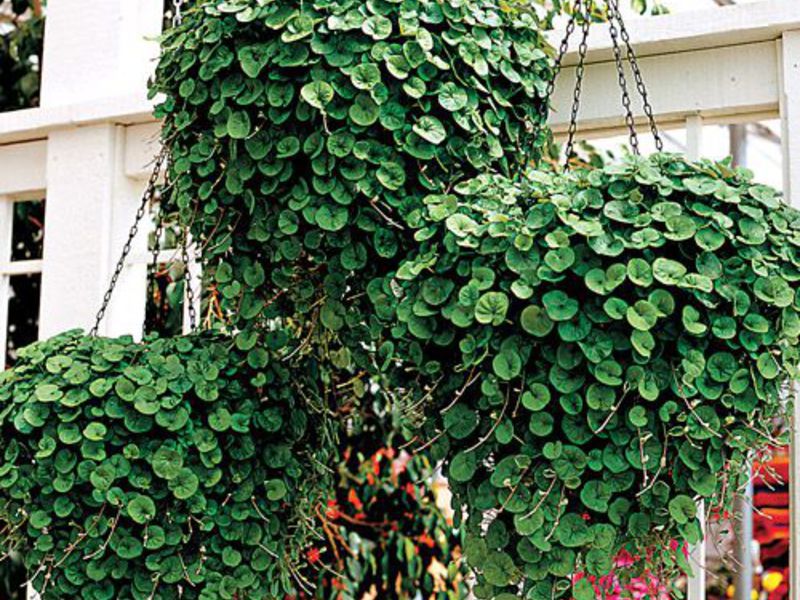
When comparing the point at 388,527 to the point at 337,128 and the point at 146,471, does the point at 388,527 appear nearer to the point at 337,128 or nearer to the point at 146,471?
the point at 146,471

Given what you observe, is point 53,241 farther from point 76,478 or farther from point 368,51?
point 368,51

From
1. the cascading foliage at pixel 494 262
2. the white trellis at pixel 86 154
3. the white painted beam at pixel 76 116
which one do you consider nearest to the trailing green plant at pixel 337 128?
the cascading foliage at pixel 494 262

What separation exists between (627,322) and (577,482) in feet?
0.52

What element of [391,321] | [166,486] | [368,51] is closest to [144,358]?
[166,486]

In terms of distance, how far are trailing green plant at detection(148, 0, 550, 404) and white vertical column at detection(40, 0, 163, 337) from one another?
23.5 inches

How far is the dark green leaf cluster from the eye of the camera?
3.64 feet

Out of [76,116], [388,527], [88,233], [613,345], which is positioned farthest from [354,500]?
[613,345]

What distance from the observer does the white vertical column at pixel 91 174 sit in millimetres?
1954

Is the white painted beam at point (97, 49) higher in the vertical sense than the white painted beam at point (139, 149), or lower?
higher

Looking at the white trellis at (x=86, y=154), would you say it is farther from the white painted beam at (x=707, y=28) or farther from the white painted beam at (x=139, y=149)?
the white painted beam at (x=707, y=28)

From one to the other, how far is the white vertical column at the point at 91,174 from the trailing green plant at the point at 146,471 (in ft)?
1.60

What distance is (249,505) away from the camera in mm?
1441

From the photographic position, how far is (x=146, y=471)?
139 centimetres

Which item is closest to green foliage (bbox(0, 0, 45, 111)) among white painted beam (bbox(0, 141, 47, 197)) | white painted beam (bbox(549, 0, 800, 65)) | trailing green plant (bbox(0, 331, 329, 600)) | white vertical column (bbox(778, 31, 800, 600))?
white painted beam (bbox(0, 141, 47, 197))
